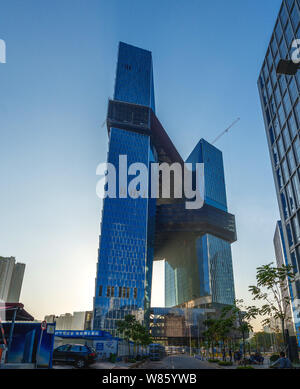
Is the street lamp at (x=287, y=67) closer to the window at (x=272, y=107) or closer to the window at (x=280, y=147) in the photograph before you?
the window at (x=272, y=107)

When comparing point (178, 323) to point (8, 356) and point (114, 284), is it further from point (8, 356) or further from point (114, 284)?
point (8, 356)

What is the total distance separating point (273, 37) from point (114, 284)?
9568cm

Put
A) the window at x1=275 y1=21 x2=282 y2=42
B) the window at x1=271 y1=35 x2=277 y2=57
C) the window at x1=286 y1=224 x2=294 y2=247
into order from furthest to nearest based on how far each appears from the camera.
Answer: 1. the window at x1=271 y1=35 x2=277 y2=57
2. the window at x1=275 y1=21 x2=282 y2=42
3. the window at x1=286 y1=224 x2=294 y2=247

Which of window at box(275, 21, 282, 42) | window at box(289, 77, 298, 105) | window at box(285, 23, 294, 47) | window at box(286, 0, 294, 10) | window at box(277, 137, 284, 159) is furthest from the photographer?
window at box(277, 137, 284, 159)

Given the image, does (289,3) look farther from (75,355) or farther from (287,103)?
(75,355)

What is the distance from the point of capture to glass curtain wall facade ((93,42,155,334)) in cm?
11200

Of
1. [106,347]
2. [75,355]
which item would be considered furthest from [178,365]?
[75,355]

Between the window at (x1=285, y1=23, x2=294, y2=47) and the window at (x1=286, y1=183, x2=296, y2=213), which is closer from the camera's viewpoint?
the window at (x1=285, y1=23, x2=294, y2=47)

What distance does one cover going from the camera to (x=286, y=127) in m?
47.6

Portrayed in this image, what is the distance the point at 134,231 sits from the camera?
12431 cm

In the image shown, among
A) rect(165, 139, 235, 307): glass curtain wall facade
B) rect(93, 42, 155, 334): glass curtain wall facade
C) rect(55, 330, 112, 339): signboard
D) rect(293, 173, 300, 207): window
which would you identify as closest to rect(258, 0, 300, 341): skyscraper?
rect(293, 173, 300, 207): window

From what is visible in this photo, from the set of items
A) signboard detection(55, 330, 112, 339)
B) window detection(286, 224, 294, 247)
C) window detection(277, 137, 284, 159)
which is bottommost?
signboard detection(55, 330, 112, 339)

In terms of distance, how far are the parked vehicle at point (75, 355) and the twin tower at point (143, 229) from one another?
291ft

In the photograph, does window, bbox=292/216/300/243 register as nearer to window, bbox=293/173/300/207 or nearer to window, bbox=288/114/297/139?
window, bbox=293/173/300/207
